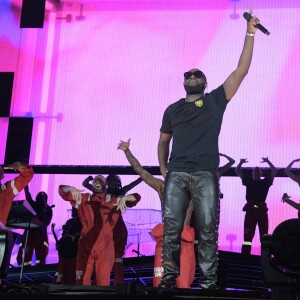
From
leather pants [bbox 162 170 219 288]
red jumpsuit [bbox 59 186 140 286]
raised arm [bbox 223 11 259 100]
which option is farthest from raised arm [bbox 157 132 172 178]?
red jumpsuit [bbox 59 186 140 286]

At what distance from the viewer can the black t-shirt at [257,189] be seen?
7.52 metres

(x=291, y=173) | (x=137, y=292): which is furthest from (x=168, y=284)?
(x=291, y=173)

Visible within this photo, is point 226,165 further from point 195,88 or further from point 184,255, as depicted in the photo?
point 195,88

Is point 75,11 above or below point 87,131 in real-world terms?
above

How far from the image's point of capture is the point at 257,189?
7.55m

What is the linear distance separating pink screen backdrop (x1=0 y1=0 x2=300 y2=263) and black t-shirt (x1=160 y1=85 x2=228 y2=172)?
399 centimetres

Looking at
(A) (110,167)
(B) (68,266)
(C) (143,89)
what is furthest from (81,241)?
(C) (143,89)

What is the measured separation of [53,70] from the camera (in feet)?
28.4

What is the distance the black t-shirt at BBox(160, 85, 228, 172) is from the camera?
12.4ft

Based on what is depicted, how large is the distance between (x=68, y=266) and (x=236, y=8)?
4469 millimetres

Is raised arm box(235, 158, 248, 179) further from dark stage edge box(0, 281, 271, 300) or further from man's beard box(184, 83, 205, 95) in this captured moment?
dark stage edge box(0, 281, 271, 300)

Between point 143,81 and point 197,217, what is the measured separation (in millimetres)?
4954

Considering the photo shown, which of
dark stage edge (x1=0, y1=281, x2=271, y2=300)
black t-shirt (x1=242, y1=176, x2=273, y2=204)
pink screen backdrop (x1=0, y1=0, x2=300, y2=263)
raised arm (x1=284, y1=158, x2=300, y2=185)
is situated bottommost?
dark stage edge (x1=0, y1=281, x2=271, y2=300)

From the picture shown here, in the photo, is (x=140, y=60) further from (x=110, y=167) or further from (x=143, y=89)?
(x=110, y=167)
